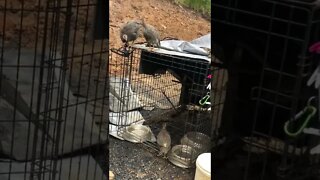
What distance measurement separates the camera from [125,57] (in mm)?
1938

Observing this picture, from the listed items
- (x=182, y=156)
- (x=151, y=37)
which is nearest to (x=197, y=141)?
(x=182, y=156)

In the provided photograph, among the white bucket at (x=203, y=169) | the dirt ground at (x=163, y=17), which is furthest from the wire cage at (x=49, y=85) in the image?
the dirt ground at (x=163, y=17)

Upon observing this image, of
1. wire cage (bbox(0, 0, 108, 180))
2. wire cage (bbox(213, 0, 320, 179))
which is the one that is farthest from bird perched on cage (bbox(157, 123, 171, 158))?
wire cage (bbox(213, 0, 320, 179))

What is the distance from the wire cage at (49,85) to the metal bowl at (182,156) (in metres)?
0.77

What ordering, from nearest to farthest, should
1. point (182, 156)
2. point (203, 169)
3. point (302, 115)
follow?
1. point (302, 115)
2. point (203, 169)
3. point (182, 156)

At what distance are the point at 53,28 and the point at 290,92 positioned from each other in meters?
0.43

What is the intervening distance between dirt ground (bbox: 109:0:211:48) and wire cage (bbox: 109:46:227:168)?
0.49 meters

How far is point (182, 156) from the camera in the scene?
1.73 meters

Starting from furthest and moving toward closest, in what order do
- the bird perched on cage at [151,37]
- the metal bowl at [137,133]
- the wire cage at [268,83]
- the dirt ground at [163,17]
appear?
1. the dirt ground at [163,17]
2. the bird perched on cage at [151,37]
3. the metal bowl at [137,133]
4. the wire cage at [268,83]

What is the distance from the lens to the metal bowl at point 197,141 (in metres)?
1.74

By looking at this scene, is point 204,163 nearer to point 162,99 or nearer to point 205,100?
point 205,100

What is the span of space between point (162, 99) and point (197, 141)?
39 centimetres

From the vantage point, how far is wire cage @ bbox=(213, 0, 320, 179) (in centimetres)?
72

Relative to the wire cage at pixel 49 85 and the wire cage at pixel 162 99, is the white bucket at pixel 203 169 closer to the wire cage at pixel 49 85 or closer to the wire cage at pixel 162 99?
the wire cage at pixel 162 99
